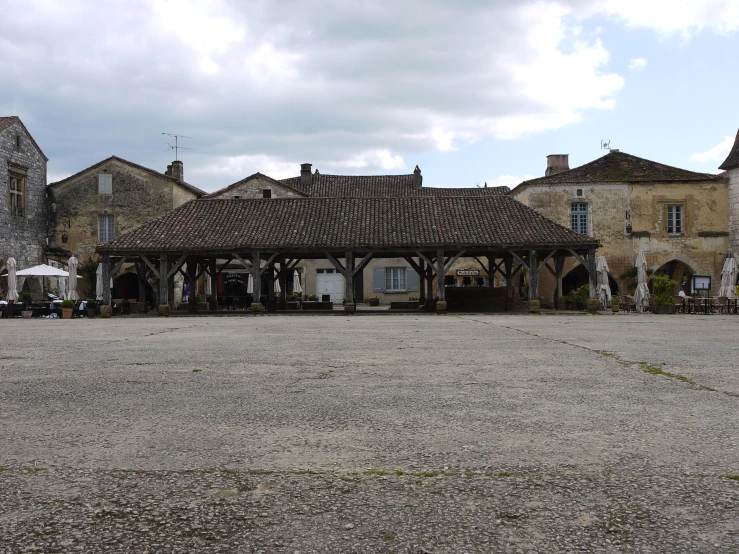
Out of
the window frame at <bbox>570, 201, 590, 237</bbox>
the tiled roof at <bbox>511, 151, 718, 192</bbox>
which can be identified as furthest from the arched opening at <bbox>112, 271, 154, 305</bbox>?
the window frame at <bbox>570, 201, 590, 237</bbox>

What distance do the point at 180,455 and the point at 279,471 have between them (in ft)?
2.03

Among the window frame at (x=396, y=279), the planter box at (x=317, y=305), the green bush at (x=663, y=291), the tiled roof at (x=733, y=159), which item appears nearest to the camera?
the green bush at (x=663, y=291)

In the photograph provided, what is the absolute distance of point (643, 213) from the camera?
29516mm

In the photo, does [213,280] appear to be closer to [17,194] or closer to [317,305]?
[317,305]

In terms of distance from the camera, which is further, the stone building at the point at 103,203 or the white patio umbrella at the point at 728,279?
the stone building at the point at 103,203

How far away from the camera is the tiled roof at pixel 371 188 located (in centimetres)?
3762

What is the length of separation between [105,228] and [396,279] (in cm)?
1404

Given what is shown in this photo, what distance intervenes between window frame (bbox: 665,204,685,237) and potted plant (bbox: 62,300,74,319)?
23.3 m

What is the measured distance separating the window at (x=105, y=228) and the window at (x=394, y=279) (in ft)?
43.1

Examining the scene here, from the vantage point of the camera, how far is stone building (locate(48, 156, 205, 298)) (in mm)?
31516

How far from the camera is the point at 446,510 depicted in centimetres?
275

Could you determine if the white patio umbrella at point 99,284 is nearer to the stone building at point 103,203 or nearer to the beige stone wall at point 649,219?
the stone building at point 103,203

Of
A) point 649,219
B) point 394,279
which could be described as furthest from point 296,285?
point 649,219

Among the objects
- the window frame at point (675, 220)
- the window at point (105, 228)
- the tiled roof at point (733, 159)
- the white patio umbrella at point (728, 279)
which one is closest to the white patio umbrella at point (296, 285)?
the window at point (105, 228)
